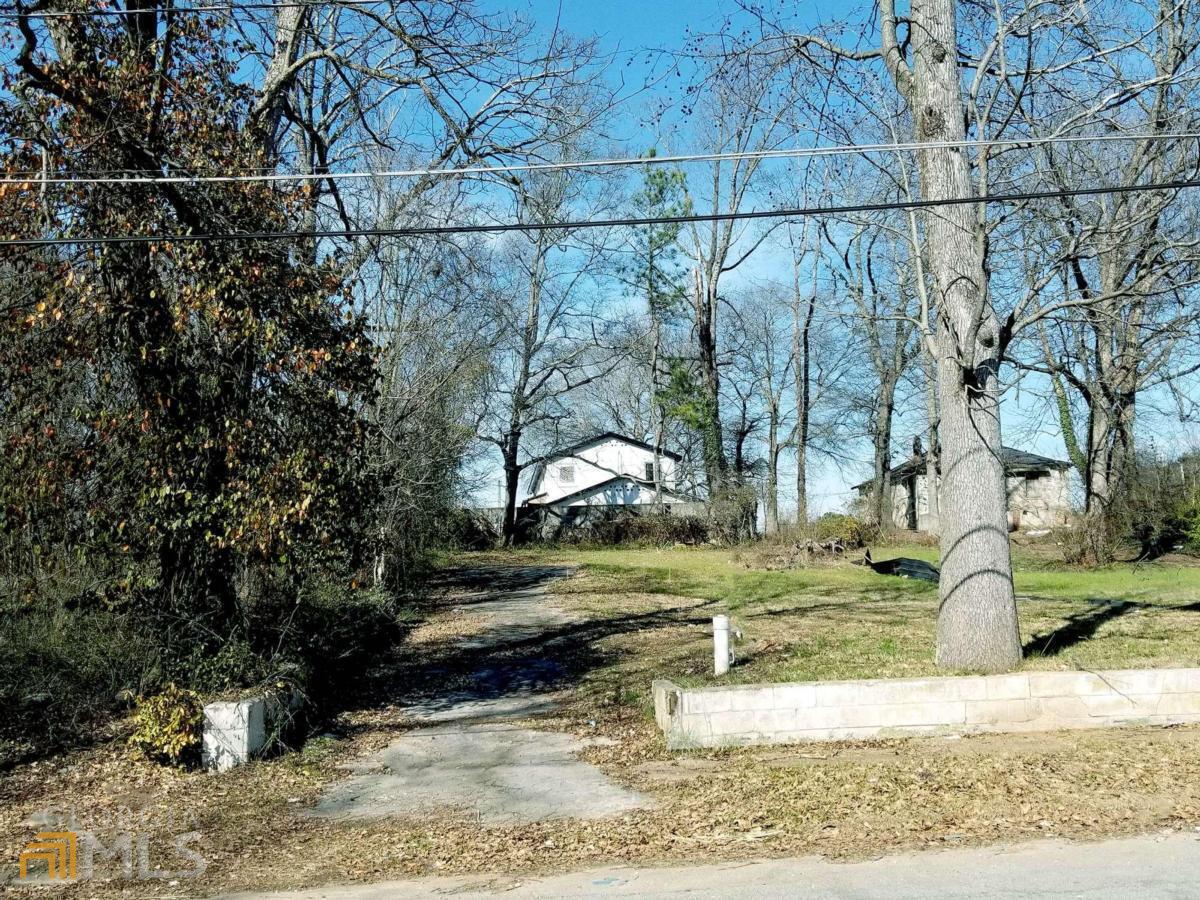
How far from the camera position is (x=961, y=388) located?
10.2 metres

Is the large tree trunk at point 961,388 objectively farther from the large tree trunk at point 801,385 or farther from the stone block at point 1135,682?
the large tree trunk at point 801,385

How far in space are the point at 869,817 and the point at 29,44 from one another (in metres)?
9.17

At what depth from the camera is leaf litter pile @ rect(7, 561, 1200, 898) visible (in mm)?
6434

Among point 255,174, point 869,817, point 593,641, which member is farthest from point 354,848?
point 593,641

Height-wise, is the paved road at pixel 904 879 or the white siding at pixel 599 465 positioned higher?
the white siding at pixel 599 465

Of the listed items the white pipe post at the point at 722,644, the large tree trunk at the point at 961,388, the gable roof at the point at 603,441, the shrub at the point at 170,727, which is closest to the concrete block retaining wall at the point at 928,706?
the large tree trunk at the point at 961,388

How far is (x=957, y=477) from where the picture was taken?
33.3 feet

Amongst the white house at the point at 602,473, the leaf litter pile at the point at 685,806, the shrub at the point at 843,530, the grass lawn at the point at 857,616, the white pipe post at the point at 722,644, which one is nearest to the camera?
the leaf litter pile at the point at 685,806

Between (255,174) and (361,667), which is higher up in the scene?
(255,174)

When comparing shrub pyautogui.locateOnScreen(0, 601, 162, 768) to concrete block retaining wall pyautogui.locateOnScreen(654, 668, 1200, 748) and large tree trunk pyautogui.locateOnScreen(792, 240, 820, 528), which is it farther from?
large tree trunk pyautogui.locateOnScreen(792, 240, 820, 528)

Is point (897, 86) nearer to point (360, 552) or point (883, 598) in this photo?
point (360, 552)

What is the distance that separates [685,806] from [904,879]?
2.00m

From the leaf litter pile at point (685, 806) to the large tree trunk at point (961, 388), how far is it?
1326mm

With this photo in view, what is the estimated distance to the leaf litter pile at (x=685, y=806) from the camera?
6.43 m
